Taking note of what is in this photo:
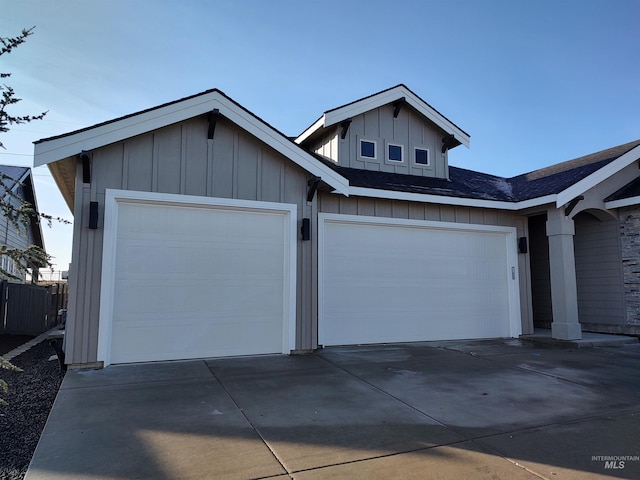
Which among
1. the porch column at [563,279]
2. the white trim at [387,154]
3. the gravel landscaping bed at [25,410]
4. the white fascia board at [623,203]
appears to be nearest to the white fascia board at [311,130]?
the white trim at [387,154]

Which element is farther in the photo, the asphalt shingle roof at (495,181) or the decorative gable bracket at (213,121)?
the asphalt shingle roof at (495,181)

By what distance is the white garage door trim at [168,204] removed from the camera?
19.0ft

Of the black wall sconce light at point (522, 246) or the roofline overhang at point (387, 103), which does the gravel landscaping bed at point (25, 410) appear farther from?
the black wall sconce light at point (522, 246)

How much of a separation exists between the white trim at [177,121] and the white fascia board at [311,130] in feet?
10.2

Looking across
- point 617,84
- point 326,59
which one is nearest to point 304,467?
point 326,59

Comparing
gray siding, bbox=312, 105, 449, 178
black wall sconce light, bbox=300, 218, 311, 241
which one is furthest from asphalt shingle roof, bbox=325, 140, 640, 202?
black wall sconce light, bbox=300, 218, 311, 241

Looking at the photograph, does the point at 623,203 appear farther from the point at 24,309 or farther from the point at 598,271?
the point at 24,309

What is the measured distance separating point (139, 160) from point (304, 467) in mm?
5053

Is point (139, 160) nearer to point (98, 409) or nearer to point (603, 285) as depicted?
point (98, 409)

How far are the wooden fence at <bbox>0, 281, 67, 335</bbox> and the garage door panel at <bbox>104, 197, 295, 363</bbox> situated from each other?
6.54m

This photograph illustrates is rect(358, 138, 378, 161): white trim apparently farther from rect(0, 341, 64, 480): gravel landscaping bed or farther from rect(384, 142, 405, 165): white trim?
rect(0, 341, 64, 480): gravel landscaping bed

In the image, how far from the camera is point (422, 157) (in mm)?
10523

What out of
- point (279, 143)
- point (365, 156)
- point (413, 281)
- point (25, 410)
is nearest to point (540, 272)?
point (413, 281)

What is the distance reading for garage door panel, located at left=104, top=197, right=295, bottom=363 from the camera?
608 cm
